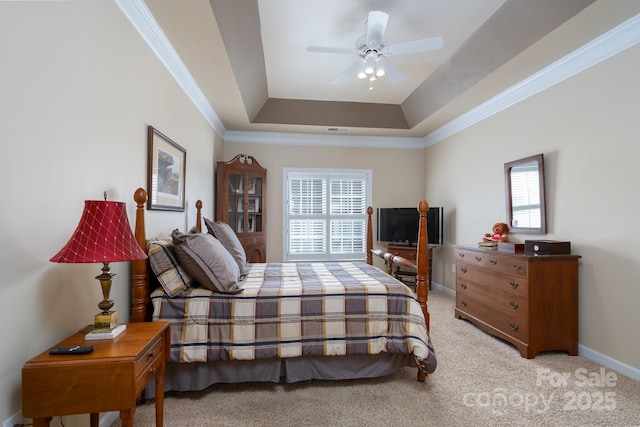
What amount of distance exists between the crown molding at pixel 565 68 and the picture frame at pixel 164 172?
11.9ft

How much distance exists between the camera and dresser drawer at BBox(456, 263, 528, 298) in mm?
2762

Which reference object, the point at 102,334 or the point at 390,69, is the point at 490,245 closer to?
the point at 390,69

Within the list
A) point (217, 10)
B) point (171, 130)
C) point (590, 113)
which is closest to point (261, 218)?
point (171, 130)

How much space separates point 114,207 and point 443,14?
9.55 ft

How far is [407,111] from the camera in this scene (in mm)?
4727

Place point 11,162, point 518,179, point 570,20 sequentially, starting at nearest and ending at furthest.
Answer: point 11,162 < point 570,20 < point 518,179

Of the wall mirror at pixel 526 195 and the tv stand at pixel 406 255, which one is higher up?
the wall mirror at pixel 526 195

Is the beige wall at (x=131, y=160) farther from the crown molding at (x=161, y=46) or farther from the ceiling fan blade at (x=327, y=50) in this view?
the ceiling fan blade at (x=327, y=50)

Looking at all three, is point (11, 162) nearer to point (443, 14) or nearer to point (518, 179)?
point (443, 14)

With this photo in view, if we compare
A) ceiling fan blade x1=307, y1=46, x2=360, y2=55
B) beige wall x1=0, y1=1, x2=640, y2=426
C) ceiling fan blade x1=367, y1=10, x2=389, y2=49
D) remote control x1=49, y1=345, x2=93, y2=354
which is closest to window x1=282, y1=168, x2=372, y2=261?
beige wall x1=0, y1=1, x2=640, y2=426

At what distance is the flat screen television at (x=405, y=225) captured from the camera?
4.80 meters

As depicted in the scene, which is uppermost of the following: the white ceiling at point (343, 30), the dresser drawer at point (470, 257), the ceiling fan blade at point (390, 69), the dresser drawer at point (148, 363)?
the white ceiling at point (343, 30)

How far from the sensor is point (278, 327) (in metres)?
2.08

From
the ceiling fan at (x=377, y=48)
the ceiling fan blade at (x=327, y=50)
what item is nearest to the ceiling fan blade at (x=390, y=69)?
the ceiling fan at (x=377, y=48)
